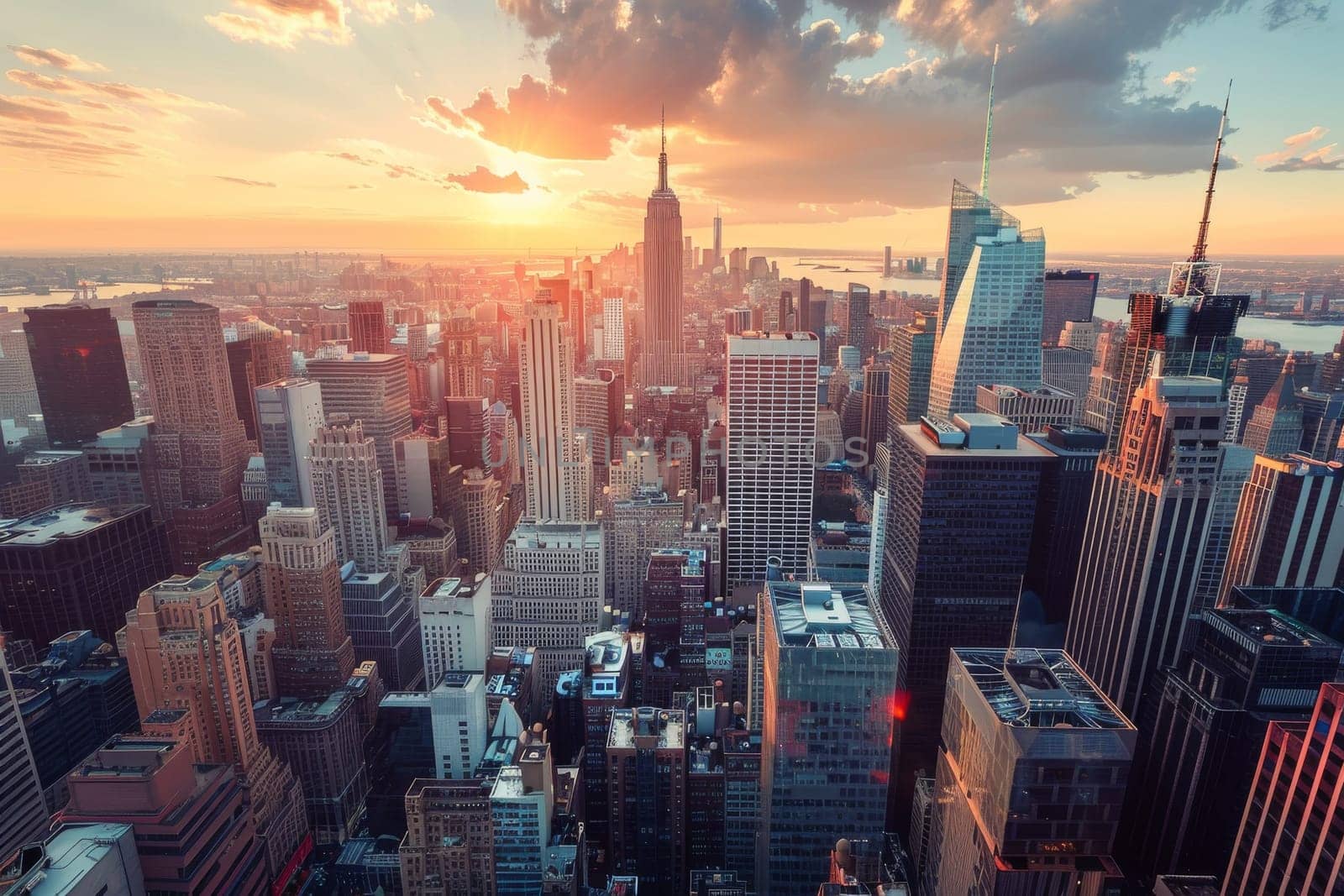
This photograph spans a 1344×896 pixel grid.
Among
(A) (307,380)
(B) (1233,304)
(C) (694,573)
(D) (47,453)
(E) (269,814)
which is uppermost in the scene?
(B) (1233,304)

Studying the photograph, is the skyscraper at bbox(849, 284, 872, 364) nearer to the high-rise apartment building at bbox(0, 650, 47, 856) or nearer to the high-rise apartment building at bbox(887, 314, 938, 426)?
the high-rise apartment building at bbox(887, 314, 938, 426)

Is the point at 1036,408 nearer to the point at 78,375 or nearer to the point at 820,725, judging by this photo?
the point at 820,725

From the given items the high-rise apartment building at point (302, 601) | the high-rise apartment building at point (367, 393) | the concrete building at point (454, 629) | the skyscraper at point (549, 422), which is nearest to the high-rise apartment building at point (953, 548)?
the concrete building at point (454, 629)

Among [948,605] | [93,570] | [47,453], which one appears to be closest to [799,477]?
[948,605]

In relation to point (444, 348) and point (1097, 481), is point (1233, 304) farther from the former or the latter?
point (444, 348)

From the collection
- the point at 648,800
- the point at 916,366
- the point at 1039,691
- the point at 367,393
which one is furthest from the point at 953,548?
the point at 367,393

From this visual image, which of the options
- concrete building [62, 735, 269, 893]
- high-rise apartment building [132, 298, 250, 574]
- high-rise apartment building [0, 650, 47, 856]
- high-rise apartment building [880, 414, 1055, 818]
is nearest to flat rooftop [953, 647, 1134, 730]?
high-rise apartment building [880, 414, 1055, 818]
